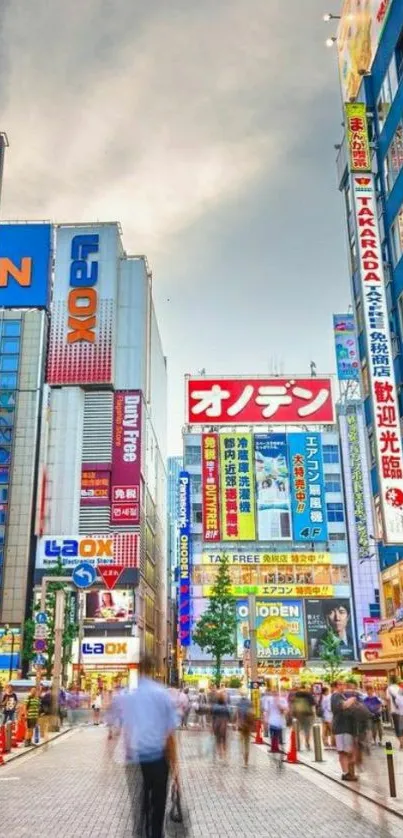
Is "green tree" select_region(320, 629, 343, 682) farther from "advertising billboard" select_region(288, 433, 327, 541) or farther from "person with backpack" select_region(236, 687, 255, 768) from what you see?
"person with backpack" select_region(236, 687, 255, 768)

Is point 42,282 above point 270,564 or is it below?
above

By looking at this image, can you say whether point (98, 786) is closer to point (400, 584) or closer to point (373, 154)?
point (400, 584)

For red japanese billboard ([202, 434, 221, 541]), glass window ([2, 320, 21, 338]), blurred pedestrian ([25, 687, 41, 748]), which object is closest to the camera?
blurred pedestrian ([25, 687, 41, 748])

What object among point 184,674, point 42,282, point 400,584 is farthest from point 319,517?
point 400,584

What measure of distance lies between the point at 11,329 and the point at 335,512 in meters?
39.9

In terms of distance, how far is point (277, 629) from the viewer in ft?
246

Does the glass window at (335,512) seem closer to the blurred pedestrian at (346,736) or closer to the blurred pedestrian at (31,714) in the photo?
the blurred pedestrian at (31,714)

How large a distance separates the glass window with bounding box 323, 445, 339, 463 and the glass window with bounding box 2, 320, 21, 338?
35.7m

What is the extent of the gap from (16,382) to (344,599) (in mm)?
40387

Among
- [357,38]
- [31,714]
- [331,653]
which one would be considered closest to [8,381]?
[331,653]

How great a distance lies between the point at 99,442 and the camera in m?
78.7

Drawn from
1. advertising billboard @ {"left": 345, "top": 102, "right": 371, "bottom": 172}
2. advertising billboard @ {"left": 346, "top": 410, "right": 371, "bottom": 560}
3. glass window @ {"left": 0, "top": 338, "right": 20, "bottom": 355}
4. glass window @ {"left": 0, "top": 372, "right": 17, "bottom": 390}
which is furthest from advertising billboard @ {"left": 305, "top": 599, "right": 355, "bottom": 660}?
advertising billboard @ {"left": 345, "top": 102, "right": 371, "bottom": 172}

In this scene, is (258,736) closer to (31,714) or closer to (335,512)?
(31,714)

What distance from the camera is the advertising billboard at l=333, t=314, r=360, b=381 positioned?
78625mm
